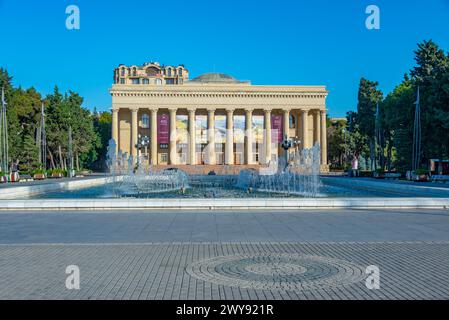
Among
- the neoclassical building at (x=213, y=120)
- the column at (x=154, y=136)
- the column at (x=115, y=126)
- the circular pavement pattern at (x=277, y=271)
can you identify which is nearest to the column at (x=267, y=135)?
the neoclassical building at (x=213, y=120)

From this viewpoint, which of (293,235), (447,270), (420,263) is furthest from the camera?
(293,235)

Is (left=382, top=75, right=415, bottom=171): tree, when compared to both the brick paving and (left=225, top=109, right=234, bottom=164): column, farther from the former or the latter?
the brick paving

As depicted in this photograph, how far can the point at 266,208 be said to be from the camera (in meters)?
14.7

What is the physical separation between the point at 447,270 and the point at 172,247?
14.6ft

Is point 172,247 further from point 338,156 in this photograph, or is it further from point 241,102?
point 338,156

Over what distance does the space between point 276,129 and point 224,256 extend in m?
63.5

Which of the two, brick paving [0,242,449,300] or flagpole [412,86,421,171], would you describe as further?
flagpole [412,86,421,171]

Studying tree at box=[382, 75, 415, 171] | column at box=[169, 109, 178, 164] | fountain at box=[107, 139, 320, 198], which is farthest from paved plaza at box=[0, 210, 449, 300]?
column at box=[169, 109, 178, 164]

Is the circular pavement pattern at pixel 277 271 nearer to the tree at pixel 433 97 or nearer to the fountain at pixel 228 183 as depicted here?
the fountain at pixel 228 183

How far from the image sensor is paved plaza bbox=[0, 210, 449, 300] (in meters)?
5.59

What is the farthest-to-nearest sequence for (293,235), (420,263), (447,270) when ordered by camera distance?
(293,235), (420,263), (447,270)

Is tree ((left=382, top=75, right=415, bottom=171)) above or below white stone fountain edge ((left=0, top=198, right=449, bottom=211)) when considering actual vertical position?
above

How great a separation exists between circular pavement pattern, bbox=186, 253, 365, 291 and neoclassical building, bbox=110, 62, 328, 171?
61.8 metres
